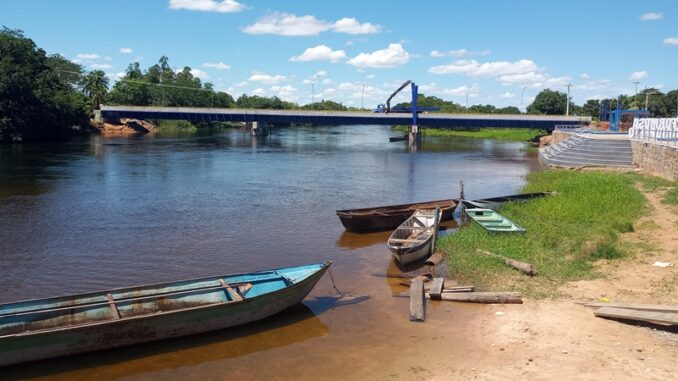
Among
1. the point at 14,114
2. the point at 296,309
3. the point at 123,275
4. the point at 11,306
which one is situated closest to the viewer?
the point at 11,306

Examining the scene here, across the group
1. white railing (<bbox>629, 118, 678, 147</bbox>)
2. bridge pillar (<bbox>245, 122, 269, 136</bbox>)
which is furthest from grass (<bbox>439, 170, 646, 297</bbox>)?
bridge pillar (<bbox>245, 122, 269, 136</bbox>)

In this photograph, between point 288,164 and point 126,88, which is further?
point 126,88

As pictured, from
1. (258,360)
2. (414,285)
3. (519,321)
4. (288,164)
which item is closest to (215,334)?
(258,360)

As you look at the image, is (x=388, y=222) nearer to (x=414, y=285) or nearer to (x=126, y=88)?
(x=414, y=285)

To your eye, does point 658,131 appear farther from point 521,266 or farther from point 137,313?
point 137,313

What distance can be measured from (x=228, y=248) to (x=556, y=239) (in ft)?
40.0

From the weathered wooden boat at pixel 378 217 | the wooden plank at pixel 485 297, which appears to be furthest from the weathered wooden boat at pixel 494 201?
the wooden plank at pixel 485 297

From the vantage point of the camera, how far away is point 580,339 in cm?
1134

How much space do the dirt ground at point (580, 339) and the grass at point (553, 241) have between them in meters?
0.93

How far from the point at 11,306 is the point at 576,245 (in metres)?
16.3

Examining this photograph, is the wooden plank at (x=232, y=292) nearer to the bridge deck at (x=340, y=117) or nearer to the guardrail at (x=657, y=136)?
the guardrail at (x=657, y=136)

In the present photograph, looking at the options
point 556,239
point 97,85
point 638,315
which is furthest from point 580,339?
point 97,85

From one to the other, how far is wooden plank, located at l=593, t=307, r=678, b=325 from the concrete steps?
→ 34.0 meters

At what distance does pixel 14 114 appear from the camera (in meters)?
71.4
